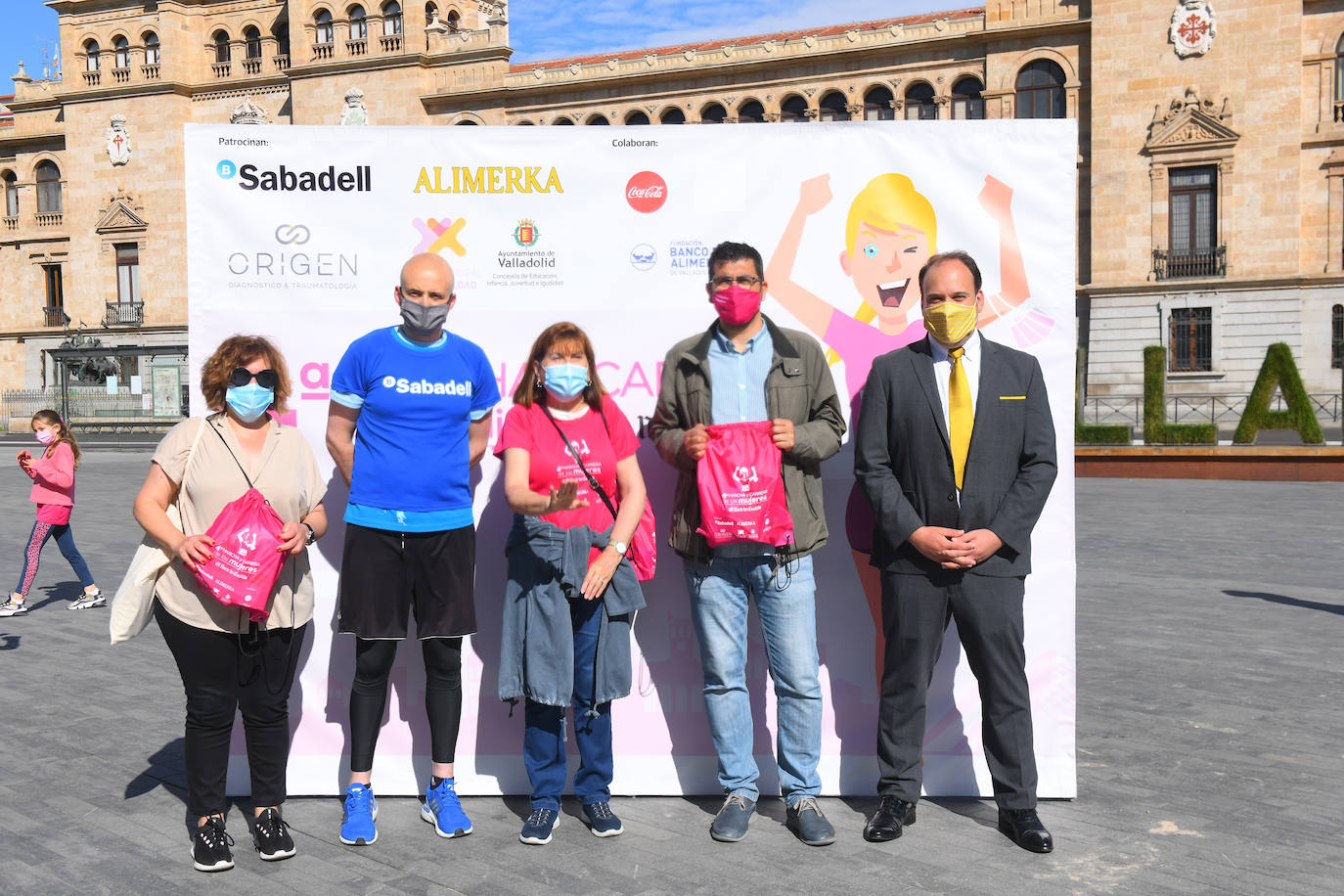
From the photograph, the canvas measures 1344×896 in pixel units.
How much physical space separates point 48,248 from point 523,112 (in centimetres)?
2391

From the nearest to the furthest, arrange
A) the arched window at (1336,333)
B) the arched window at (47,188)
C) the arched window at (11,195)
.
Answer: the arched window at (1336,333) → the arched window at (47,188) → the arched window at (11,195)

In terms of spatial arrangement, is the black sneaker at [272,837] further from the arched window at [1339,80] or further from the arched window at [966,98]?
the arched window at [966,98]

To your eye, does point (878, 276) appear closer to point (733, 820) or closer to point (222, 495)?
point (733, 820)

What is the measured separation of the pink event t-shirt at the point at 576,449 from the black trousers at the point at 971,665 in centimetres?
109

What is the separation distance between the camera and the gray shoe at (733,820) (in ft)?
13.4

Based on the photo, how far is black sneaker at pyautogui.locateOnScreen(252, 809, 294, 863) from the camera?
395 centimetres

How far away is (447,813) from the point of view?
165 inches

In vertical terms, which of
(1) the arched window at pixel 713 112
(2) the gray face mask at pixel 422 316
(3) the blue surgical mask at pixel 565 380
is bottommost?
(3) the blue surgical mask at pixel 565 380

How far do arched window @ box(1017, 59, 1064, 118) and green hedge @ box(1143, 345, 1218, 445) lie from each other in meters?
15.7

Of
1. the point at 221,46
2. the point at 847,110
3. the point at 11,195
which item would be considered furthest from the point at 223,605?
the point at 11,195

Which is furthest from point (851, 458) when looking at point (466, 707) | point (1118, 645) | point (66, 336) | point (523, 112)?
point (66, 336)

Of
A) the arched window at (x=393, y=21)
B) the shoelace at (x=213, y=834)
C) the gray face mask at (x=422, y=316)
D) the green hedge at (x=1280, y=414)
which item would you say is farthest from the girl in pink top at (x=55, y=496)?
the arched window at (x=393, y=21)

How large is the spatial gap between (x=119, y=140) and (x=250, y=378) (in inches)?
2042

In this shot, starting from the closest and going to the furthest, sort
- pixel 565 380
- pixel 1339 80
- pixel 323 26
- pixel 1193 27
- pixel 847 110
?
pixel 565 380
pixel 1193 27
pixel 1339 80
pixel 847 110
pixel 323 26
